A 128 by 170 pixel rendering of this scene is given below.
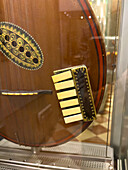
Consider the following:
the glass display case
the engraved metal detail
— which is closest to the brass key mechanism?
the glass display case

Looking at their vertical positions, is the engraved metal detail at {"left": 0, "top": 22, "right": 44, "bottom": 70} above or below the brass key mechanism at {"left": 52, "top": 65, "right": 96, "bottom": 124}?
above

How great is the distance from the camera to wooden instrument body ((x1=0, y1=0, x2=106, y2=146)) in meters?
0.99

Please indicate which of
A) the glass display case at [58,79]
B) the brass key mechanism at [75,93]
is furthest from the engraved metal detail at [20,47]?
the brass key mechanism at [75,93]

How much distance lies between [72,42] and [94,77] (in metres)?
0.27

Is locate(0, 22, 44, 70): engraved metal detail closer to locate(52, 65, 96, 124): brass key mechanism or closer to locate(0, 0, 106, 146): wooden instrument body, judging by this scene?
locate(0, 0, 106, 146): wooden instrument body

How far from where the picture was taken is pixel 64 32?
1.01m

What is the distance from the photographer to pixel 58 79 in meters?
1.09

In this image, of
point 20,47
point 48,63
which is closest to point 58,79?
point 48,63

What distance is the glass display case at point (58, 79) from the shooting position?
3.30ft

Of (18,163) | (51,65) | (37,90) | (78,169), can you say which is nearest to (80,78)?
(51,65)

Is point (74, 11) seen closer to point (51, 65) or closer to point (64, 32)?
point (64, 32)

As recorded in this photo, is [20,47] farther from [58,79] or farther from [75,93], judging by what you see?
[75,93]

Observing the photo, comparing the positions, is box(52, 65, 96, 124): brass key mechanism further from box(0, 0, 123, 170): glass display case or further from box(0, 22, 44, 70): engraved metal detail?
box(0, 22, 44, 70): engraved metal detail

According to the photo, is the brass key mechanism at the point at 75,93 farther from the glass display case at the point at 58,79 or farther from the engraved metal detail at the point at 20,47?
the engraved metal detail at the point at 20,47
